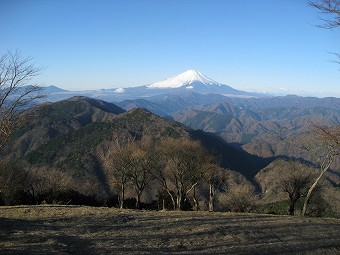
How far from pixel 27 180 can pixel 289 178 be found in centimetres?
3332

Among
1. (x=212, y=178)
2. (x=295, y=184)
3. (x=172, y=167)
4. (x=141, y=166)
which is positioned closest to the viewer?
(x=172, y=167)

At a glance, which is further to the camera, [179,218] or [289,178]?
[289,178]

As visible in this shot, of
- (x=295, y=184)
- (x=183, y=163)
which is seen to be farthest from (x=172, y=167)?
(x=295, y=184)

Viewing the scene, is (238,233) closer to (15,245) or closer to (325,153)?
(15,245)

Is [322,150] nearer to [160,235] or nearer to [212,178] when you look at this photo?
[212,178]

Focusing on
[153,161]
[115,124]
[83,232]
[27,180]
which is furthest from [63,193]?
[115,124]

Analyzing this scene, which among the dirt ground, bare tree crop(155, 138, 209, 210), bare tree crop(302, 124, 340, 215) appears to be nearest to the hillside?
bare tree crop(155, 138, 209, 210)

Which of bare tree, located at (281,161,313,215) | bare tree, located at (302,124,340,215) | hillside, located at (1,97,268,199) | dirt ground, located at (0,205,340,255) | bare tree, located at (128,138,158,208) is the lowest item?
hillside, located at (1,97,268,199)

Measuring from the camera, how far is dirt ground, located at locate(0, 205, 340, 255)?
455 inches

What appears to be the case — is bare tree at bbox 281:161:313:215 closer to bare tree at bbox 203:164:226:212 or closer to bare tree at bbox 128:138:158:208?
bare tree at bbox 203:164:226:212

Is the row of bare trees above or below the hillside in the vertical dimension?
above

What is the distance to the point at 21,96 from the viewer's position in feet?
57.0

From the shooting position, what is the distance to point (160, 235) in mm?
13578

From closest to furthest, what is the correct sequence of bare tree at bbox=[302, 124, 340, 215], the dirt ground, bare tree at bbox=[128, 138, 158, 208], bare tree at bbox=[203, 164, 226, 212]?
1. the dirt ground
2. bare tree at bbox=[302, 124, 340, 215]
3. bare tree at bbox=[203, 164, 226, 212]
4. bare tree at bbox=[128, 138, 158, 208]
